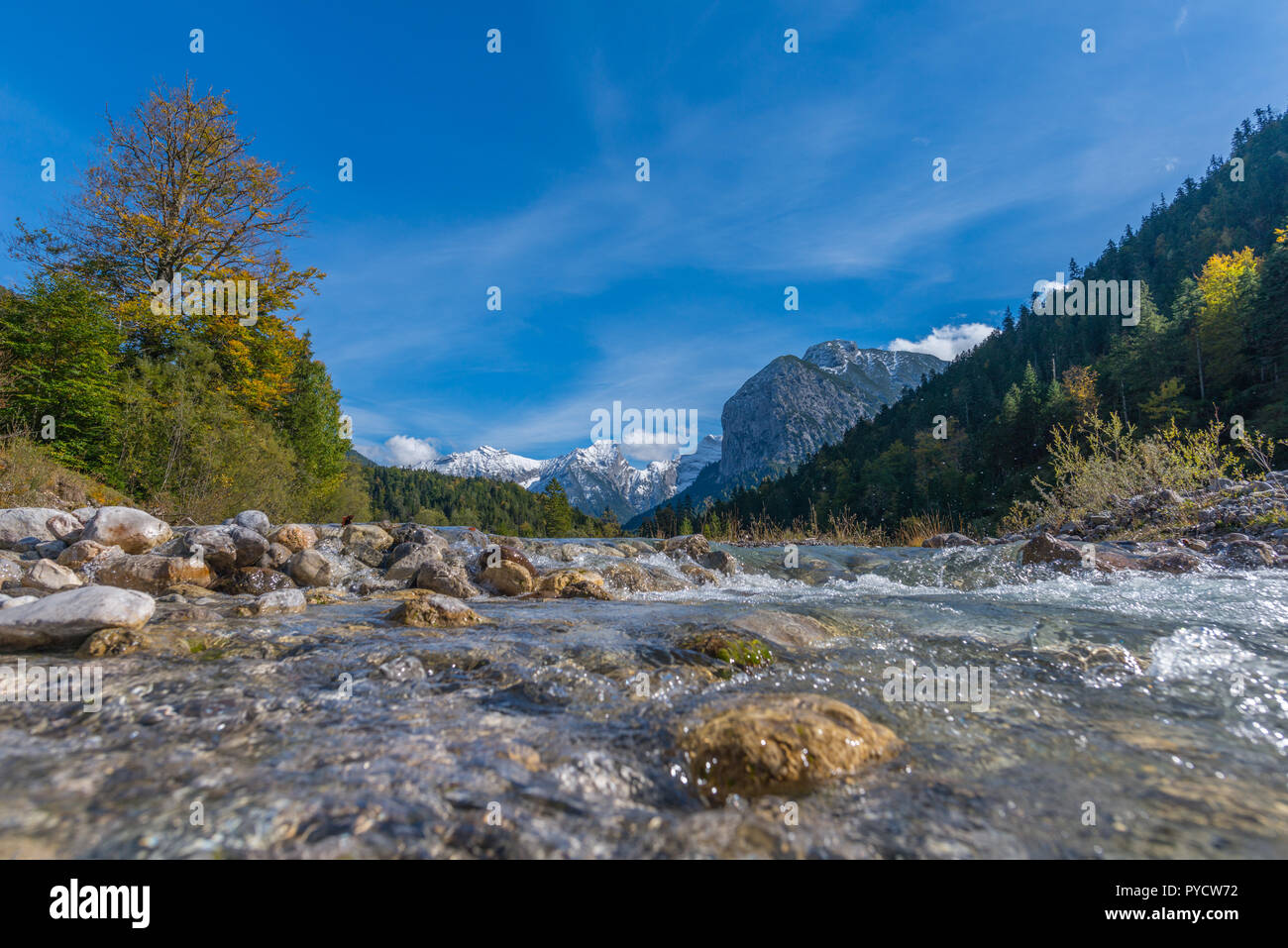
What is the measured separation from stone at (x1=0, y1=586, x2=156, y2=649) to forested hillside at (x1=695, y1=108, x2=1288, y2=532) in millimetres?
23060

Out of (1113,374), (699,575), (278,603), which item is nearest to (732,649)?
(278,603)

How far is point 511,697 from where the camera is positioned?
Result: 331 cm

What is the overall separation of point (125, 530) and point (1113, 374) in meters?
84.2

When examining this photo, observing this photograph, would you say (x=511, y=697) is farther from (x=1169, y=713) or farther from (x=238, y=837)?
(x=1169, y=713)

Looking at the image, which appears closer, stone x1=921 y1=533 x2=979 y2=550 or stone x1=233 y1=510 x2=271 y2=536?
stone x1=233 y1=510 x2=271 y2=536

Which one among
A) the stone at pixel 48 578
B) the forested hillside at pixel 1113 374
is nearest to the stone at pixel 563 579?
the stone at pixel 48 578

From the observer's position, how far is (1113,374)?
6162cm

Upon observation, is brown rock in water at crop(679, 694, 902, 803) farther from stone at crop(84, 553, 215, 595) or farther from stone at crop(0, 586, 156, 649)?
stone at crop(84, 553, 215, 595)

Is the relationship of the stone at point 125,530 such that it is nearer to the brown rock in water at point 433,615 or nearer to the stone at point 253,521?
the stone at point 253,521

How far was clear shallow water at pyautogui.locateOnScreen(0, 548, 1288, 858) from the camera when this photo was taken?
1860mm

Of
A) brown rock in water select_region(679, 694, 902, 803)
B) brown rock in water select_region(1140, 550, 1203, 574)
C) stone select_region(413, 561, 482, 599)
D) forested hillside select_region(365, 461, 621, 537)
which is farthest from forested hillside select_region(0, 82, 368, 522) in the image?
forested hillside select_region(365, 461, 621, 537)

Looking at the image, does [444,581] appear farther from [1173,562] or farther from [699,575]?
[1173,562]

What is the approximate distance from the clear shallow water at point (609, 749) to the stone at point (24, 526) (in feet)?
20.0
